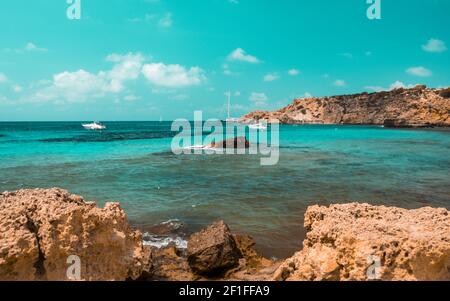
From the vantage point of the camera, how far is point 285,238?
1127cm

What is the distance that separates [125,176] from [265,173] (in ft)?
31.8

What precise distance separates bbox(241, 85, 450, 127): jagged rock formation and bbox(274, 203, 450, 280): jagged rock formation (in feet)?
403

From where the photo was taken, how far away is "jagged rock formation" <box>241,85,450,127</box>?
11619 cm

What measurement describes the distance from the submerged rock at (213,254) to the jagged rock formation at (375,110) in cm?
12177

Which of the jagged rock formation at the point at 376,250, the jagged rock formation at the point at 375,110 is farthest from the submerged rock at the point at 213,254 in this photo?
the jagged rock formation at the point at 375,110

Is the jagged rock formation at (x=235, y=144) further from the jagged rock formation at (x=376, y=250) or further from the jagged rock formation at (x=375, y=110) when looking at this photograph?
the jagged rock formation at (x=375, y=110)

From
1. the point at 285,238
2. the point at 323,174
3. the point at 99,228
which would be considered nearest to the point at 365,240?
A: the point at 99,228

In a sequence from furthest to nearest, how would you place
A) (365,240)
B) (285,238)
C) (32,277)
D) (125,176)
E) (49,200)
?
(125,176) < (285,238) < (49,200) < (32,277) < (365,240)

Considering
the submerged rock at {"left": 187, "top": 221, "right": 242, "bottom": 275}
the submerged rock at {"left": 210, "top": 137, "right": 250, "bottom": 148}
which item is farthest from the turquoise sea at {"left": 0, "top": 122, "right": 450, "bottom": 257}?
the submerged rock at {"left": 210, "top": 137, "right": 250, "bottom": 148}

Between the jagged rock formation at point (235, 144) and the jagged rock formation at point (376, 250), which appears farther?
the jagged rock formation at point (235, 144)

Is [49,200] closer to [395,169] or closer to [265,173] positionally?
[265,173]

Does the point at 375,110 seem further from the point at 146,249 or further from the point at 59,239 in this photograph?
the point at 59,239

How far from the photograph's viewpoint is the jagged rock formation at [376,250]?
4.93 meters

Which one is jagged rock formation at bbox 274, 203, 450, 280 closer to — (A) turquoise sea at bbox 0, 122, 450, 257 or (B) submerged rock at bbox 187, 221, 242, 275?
(B) submerged rock at bbox 187, 221, 242, 275
